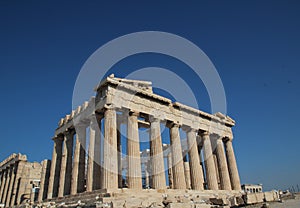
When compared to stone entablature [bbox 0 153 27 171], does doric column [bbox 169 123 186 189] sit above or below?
below

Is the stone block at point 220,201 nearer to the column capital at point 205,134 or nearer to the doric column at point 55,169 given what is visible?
the column capital at point 205,134

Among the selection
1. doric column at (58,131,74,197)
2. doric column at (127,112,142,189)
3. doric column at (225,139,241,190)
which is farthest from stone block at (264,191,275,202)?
doric column at (58,131,74,197)

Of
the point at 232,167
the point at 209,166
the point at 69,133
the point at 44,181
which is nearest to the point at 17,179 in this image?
the point at 44,181

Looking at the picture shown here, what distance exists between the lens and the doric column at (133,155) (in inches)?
818

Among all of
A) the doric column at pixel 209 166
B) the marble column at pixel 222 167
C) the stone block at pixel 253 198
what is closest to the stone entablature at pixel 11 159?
the doric column at pixel 209 166

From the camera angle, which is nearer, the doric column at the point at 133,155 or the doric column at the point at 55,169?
the doric column at the point at 133,155

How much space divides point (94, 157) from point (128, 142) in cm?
345

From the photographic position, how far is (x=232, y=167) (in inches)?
1303

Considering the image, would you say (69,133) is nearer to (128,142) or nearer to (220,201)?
(128,142)

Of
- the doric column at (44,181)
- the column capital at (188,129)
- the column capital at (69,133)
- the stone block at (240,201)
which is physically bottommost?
the stone block at (240,201)

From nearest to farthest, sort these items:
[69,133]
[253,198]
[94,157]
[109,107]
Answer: [253,198] < [109,107] < [94,157] < [69,133]

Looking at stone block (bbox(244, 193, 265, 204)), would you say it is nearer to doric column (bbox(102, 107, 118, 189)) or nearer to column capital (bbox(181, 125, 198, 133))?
doric column (bbox(102, 107, 118, 189))

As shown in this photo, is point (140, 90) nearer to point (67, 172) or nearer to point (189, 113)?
point (189, 113)

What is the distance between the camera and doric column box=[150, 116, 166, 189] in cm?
2233
